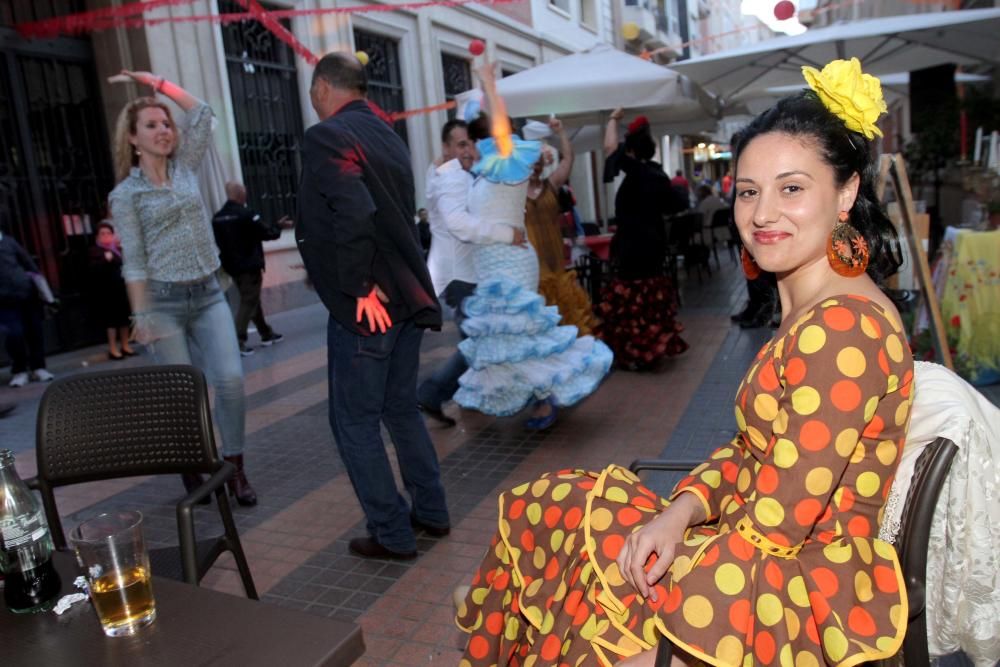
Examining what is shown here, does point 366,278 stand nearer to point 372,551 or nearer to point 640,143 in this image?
point 372,551

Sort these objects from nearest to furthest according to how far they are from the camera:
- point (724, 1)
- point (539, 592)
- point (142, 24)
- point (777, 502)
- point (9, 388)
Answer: point (777, 502) < point (539, 592) < point (9, 388) < point (142, 24) < point (724, 1)

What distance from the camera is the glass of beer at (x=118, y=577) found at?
1.29m

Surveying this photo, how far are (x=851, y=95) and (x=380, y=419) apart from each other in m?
2.23

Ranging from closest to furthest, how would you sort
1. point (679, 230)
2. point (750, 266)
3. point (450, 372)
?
point (750, 266), point (450, 372), point (679, 230)

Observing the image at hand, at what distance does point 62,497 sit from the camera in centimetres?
431

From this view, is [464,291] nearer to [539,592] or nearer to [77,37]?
[539,592]

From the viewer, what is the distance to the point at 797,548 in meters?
1.42

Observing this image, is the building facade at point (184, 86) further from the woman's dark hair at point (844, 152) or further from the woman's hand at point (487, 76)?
the woman's dark hair at point (844, 152)

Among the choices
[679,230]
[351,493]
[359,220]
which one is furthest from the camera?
[679,230]

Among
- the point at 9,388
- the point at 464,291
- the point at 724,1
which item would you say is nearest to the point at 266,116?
the point at 9,388

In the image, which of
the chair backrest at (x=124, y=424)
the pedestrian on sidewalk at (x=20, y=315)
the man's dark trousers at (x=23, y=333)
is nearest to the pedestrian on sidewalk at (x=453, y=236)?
the chair backrest at (x=124, y=424)

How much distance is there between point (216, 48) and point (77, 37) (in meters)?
1.58

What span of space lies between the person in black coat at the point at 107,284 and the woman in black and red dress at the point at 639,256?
A: 5376mm

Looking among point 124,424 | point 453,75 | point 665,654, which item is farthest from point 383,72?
point 665,654
